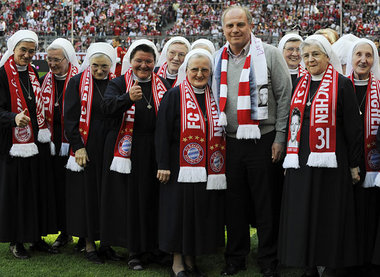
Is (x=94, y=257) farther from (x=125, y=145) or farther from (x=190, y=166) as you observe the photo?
(x=190, y=166)

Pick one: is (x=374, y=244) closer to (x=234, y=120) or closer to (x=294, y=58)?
(x=234, y=120)

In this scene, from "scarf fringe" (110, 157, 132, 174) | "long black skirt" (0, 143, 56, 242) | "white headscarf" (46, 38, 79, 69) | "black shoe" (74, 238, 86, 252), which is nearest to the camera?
"scarf fringe" (110, 157, 132, 174)

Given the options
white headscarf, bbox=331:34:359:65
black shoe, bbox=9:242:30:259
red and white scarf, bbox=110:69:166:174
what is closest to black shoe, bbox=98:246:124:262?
black shoe, bbox=9:242:30:259

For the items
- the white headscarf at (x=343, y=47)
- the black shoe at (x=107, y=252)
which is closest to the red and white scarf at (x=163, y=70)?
the white headscarf at (x=343, y=47)

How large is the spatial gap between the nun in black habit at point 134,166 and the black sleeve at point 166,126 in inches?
12.1

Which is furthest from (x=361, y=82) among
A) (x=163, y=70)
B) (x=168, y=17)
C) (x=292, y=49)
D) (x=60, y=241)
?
(x=168, y=17)

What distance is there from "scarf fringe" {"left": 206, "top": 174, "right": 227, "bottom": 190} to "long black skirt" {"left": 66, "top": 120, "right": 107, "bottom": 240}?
123 centimetres

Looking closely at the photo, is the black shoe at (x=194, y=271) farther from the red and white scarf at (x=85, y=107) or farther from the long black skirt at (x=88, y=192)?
the red and white scarf at (x=85, y=107)

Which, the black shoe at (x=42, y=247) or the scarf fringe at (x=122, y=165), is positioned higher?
the scarf fringe at (x=122, y=165)

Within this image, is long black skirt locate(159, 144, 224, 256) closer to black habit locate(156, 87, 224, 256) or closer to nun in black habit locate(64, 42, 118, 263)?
black habit locate(156, 87, 224, 256)

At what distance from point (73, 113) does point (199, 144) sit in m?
1.44

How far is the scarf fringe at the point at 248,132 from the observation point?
500 cm

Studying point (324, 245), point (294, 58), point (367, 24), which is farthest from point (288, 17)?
point (324, 245)

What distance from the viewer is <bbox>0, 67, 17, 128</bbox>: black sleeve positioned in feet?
18.1
